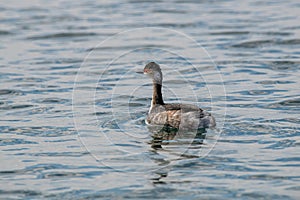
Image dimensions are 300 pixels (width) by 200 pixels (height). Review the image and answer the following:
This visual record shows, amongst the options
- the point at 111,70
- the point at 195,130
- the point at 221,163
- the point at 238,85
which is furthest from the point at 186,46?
the point at 221,163

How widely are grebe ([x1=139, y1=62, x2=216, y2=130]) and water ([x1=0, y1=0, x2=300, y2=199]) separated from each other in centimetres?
29

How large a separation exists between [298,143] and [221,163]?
151cm

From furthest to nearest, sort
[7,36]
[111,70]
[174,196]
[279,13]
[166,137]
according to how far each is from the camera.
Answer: [279,13], [7,36], [111,70], [166,137], [174,196]

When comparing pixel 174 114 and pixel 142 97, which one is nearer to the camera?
pixel 174 114

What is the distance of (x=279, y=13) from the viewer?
26.3 meters

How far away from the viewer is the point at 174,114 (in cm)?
1331

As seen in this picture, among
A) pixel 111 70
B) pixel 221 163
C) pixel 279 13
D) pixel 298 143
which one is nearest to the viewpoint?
pixel 221 163

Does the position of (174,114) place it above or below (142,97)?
above

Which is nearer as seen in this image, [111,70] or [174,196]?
[174,196]

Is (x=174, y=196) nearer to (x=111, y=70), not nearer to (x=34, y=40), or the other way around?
(x=111, y=70)

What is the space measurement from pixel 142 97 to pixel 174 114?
301cm

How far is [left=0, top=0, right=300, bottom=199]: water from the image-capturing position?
10664 millimetres

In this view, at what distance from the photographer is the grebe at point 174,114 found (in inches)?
511

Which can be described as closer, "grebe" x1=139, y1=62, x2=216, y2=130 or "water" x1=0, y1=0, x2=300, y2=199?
"water" x1=0, y1=0, x2=300, y2=199
